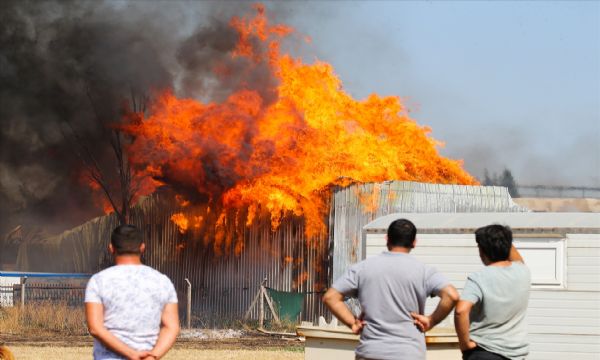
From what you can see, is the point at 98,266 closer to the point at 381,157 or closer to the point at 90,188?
the point at 90,188

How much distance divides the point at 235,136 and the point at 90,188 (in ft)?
36.7

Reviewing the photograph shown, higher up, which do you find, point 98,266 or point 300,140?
point 300,140

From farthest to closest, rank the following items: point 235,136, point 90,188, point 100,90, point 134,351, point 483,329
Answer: point 90,188 → point 100,90 → point 235,136 → point 483,329 → point 134,351

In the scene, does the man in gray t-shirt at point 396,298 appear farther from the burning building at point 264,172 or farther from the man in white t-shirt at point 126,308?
the burning building at point 264,172

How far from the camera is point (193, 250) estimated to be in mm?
28844

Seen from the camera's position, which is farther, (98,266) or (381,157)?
(98,266)

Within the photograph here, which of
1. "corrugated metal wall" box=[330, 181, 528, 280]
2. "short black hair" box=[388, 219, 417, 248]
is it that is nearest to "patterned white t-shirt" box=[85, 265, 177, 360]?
"short black hair" box=[388, 219, 417, 248]

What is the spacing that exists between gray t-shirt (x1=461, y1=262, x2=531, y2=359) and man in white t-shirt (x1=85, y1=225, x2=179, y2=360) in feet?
7.02

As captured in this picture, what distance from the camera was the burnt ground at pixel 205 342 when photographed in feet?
68.3

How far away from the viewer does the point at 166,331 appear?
6.49 meters

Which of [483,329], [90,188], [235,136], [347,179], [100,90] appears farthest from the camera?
[90,188]

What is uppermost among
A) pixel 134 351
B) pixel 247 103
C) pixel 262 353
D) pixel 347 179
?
pixel 247 103

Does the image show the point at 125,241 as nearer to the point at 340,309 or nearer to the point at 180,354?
the point at 340,309

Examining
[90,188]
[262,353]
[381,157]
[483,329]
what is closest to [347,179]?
[381,157]
